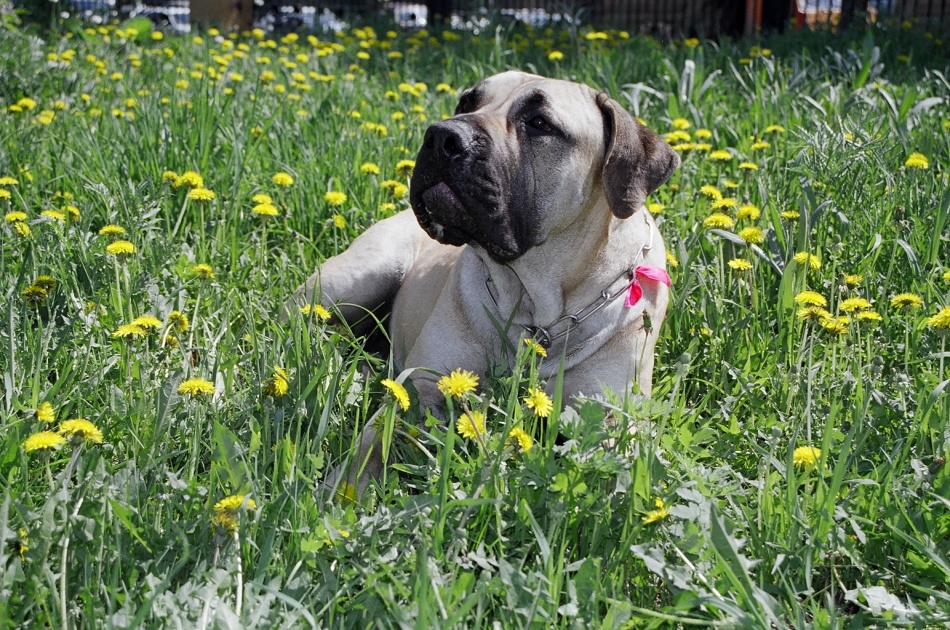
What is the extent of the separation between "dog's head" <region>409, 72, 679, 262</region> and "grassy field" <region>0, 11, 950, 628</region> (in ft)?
1.41

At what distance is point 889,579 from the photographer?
2.13 meters

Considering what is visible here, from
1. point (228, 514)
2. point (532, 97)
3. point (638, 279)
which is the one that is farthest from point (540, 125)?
point (228, 514)

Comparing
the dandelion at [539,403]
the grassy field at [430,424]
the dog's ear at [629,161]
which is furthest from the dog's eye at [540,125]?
the dandelion at [539,403]

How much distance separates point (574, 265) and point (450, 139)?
617mm

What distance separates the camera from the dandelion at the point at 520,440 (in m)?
2.16

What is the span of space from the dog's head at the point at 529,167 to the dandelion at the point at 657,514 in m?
1.09

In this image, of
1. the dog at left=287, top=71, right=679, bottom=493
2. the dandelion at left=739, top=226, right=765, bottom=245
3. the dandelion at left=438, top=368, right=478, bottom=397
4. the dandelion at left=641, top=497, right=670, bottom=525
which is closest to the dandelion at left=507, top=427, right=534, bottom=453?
the dandelion at left=438, top=368, right=478, bottom=397

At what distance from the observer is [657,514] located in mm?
2023

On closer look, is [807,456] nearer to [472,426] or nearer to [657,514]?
[657,514]

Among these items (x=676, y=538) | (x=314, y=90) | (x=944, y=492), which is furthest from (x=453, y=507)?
(x=314, y=90)

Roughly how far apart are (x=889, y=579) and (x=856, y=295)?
5.09 ft

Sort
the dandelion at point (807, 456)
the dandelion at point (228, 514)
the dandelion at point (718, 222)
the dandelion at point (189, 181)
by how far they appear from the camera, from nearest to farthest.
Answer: the dandelion at point (228, 514) → the dandelion at point (807, 456) → the dandelion at point (718, 222) → the dandelion at point (189, 181)

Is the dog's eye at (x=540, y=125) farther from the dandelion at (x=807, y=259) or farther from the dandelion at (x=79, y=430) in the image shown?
the dandelion at (x=79, y=430)

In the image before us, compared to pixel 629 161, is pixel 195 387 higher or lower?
lower
